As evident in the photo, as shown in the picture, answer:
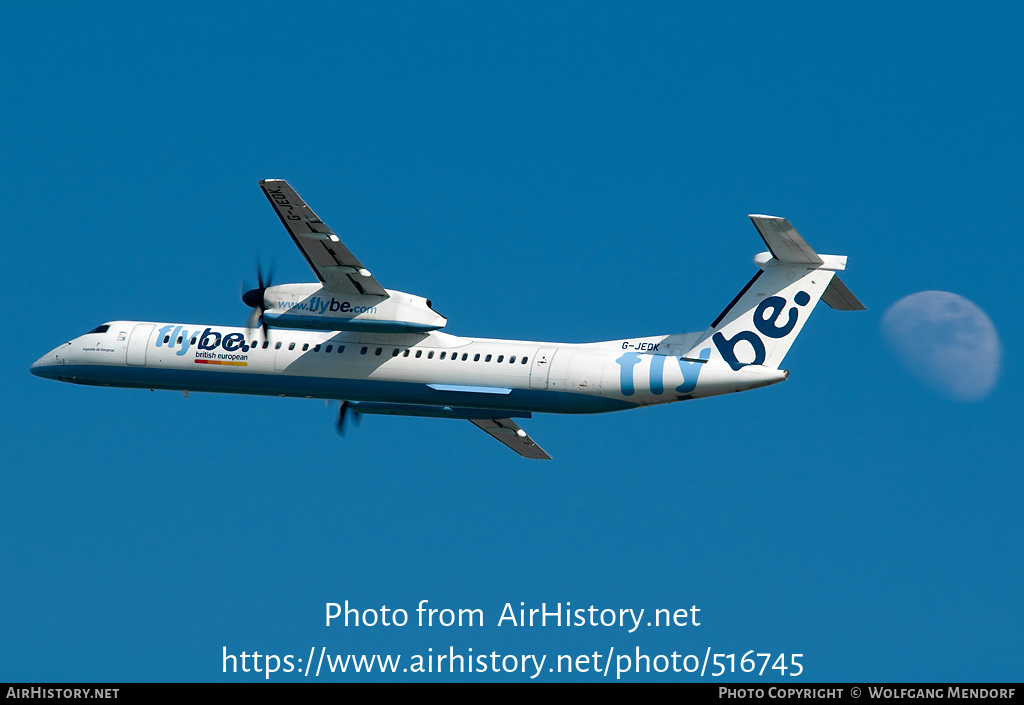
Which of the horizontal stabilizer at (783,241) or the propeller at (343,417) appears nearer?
the horizontal stabilizer at (783,241)

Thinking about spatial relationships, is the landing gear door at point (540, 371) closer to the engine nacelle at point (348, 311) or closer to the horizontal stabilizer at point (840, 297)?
the engine nacelle at point (348, 311)

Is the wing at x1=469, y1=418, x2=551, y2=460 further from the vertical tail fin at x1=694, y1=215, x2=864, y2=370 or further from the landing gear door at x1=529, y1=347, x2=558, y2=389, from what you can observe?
the vertical tail fin at x1=694, y1=215, x2=864, y2=370

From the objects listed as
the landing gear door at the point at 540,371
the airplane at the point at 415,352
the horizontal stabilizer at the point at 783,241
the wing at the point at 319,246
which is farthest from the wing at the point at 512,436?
the horizontal stabilizer at the point at 783,241

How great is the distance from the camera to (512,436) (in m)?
44.0

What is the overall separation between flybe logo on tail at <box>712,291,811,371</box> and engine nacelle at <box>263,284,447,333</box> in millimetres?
7471

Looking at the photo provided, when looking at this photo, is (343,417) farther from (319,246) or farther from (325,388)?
(319,246)

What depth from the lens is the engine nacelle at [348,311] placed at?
1484 inches

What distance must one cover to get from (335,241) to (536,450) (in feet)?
36.7

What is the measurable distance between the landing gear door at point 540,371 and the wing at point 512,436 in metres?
5.21

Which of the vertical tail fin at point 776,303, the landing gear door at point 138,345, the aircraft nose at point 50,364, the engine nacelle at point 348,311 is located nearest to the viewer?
the vertical tail fin at point 776,303
